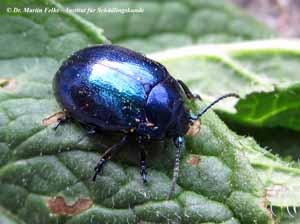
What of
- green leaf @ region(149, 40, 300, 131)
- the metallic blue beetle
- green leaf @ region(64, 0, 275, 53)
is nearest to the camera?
the metallic blue beetle

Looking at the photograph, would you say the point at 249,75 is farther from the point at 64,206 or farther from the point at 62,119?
the point at 64,206

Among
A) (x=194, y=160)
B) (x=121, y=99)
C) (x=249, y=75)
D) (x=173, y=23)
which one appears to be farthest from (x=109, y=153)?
(x=173, y=23)

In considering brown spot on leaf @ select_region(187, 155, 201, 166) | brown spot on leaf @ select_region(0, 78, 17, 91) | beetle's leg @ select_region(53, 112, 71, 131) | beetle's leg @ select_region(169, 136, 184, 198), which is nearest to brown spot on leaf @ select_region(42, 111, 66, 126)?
beetle's leg @ select_region(53, 112, 71, 131)

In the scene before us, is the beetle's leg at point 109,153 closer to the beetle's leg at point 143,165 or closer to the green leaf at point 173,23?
the beetle's leg at point 143,165

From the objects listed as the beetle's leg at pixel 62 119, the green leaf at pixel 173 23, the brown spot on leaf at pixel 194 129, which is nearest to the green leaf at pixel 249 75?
the green leaf at pixel 173 23

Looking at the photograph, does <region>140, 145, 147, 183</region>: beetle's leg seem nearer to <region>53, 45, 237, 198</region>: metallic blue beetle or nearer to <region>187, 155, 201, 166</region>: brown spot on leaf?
<region>53, 45, 237, 198</region>: metallic blue beetle

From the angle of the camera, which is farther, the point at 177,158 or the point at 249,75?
the point at 249,75
